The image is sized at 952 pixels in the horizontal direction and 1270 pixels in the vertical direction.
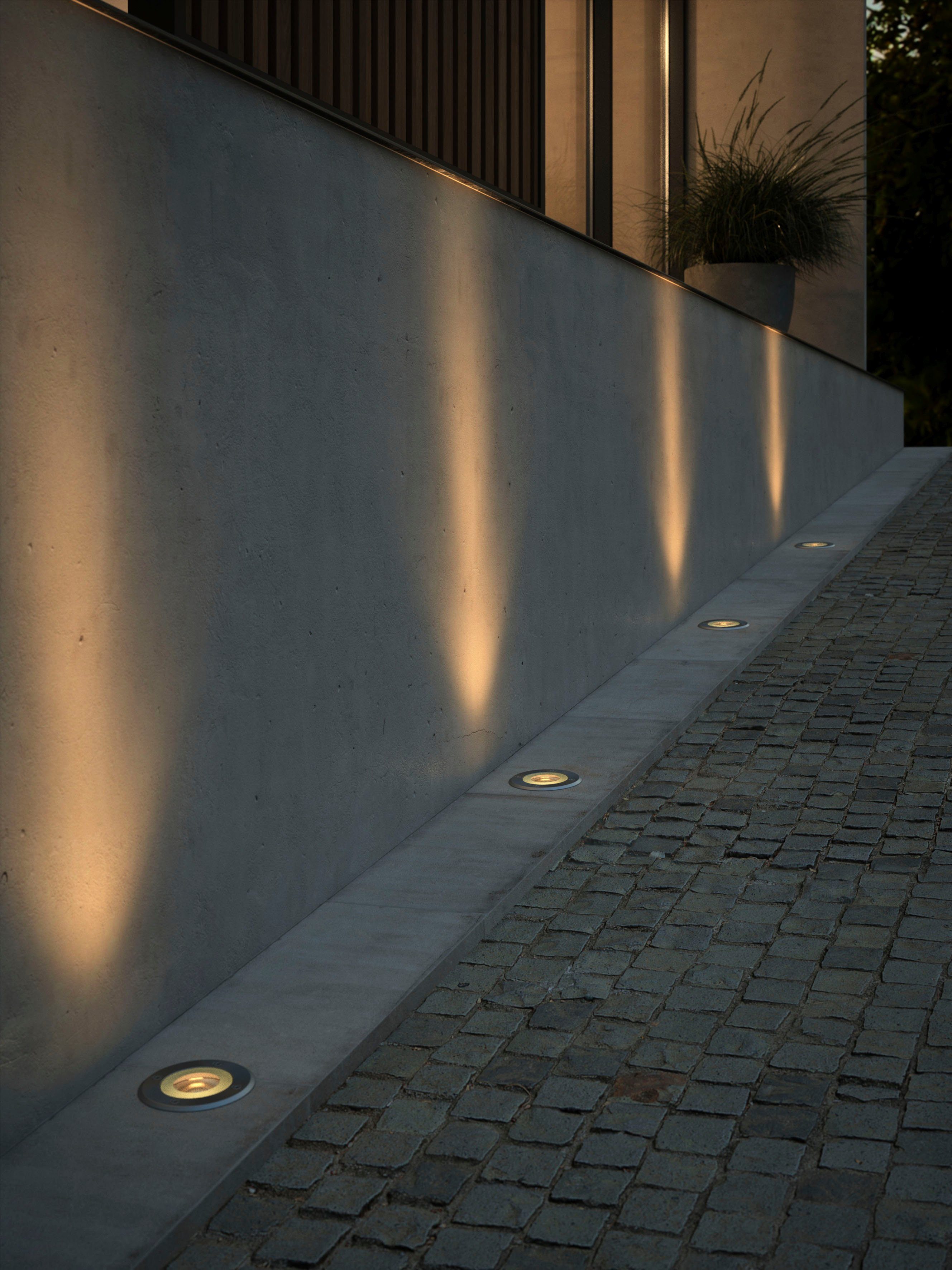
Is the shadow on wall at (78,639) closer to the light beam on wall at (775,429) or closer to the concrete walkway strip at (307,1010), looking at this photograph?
the concrete walkway strip at (307,1010)

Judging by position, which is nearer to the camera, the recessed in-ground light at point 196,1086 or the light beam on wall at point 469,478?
the recessed in-ground light at point 196,1086

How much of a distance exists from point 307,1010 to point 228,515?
3.69ft

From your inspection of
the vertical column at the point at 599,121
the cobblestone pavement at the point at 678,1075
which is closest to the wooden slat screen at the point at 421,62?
the vertical column at the point at 599,121

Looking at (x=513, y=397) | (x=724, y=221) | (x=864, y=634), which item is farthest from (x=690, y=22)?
(x=513, y=397)

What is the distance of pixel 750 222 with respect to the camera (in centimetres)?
929

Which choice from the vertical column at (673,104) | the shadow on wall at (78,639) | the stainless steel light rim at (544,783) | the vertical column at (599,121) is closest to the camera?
the shadow on wall at (78,639)

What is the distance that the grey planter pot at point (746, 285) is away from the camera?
9.18m

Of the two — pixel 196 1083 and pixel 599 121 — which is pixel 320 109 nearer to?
pixel 196 1083

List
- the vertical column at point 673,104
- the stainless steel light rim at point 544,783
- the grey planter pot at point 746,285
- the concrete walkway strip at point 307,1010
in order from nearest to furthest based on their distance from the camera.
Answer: the concrete walkway strip at point 307,1010
the stainless steel light rim at point 544,783
the vertical column at point 673,104
the grey planter pot at point 746,285

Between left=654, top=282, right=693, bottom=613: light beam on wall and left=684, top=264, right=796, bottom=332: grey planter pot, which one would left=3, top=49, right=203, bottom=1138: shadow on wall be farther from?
left=684, top=264, right=796, bottom=332: grey planter pot

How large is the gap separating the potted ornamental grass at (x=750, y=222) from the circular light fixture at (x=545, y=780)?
5136 mm

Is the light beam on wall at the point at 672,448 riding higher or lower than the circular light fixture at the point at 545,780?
higher

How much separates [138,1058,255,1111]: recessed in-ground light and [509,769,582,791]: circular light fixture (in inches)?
73.6

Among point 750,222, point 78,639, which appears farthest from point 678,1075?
point 750,222
